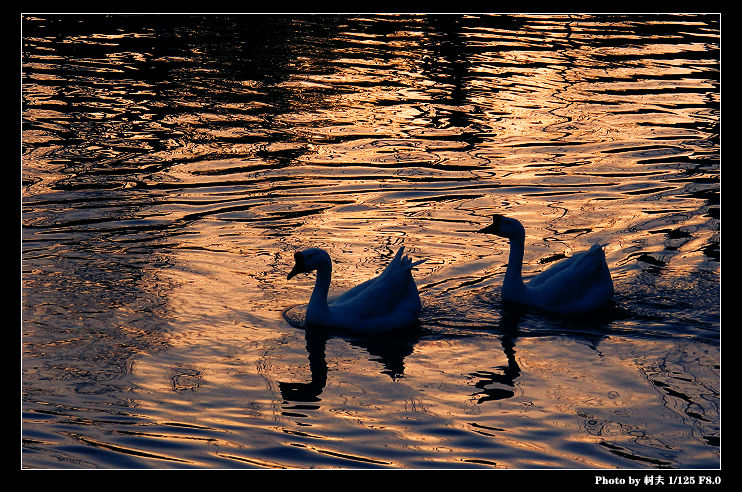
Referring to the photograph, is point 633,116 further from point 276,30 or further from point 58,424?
point 58,424

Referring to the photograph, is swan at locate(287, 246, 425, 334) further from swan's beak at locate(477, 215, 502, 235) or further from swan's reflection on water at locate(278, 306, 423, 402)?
swan's beak at locate(477, 215, 502, 235)

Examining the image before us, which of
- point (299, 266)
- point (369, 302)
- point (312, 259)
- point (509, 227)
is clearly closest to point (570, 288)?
point (509, 227)

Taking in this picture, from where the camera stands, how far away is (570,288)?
41.8 ft

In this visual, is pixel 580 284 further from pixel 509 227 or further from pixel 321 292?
pixel 321 292

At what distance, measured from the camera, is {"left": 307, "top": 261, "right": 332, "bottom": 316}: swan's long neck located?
478 inches

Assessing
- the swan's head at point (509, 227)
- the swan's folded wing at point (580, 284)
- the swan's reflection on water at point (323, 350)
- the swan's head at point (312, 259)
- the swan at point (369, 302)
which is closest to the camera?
the swan's reflection on water at point (323, 350)

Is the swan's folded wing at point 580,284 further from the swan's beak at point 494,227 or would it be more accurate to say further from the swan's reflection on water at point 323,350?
the swan's reflection on water at point 323,350

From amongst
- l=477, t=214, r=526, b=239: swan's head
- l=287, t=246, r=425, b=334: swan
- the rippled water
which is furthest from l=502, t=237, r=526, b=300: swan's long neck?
l=287, t=246, r=425, b=334: swan

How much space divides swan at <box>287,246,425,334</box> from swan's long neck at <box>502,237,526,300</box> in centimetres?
127

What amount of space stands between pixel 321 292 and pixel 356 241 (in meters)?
2.82

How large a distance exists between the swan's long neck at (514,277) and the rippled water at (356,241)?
285mm

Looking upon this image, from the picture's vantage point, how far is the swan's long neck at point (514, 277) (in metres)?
12.8

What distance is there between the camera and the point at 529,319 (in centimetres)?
1262

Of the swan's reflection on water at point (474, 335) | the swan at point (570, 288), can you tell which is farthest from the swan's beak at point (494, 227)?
the swan's reflection on water at point (474, 335)
